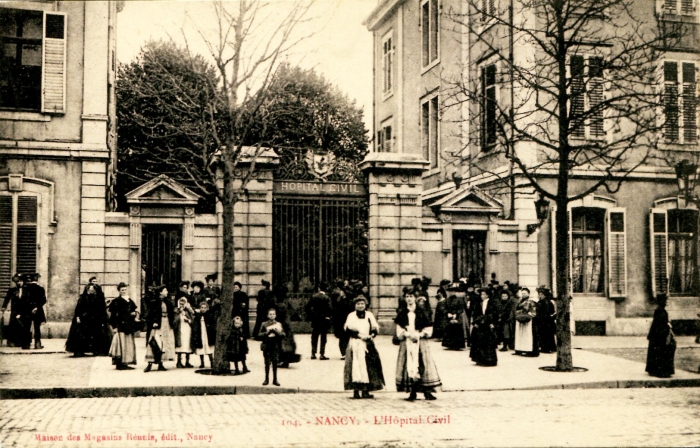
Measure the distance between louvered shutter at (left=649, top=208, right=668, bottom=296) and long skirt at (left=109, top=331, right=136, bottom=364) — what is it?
1203 centimetres

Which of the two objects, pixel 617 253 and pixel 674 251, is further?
pixel 617 253

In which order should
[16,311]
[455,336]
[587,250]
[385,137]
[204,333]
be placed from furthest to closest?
[385,137] < [587,250] < [455,336] < [16,311] < [204,333]

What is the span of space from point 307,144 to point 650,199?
12451mm

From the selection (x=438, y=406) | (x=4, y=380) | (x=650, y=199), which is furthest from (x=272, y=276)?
(x=650, y=199)

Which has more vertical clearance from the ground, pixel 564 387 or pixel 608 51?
pixel 608 51

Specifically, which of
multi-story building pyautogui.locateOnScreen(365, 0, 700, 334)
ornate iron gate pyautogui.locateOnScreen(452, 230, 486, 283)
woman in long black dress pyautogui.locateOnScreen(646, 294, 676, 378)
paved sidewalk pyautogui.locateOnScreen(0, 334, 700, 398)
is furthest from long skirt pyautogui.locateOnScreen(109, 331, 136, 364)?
woman in long black dress pyautogui.locateOnScreen(646, 294, 676, 378)

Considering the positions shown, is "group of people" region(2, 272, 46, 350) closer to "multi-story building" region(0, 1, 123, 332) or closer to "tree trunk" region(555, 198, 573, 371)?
"multi-story building" region(0, 1, 123, 332)

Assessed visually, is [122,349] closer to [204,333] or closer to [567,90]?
[204,333]

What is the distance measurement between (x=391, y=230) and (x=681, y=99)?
7.39 m

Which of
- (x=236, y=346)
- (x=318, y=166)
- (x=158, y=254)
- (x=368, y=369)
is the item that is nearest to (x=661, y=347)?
(x=368, y=369)

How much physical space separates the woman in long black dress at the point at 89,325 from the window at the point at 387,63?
1173 centimetres

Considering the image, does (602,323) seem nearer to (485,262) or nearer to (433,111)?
(485,262)

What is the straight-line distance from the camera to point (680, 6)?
54.9ft

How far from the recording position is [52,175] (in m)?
16.5
